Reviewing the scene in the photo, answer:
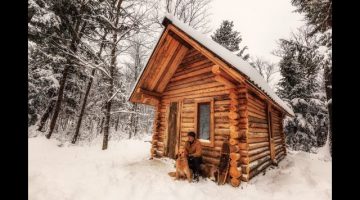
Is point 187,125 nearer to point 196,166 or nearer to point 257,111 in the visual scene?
point 196,166

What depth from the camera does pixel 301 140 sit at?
19.2 m

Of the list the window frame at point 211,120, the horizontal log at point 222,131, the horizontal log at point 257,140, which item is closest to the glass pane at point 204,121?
the window frame at point 211,120

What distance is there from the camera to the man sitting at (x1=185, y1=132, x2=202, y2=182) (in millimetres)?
6836

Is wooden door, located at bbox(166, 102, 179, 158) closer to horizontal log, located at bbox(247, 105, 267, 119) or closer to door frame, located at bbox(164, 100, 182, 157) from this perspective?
door frame, located at bbox(164, 100, 182, 157)

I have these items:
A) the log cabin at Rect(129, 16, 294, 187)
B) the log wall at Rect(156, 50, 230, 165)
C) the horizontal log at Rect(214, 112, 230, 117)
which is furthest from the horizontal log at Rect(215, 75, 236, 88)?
the horizontal log at Rect(214, 112, 230, 117)

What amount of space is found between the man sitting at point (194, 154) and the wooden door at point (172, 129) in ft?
6.87

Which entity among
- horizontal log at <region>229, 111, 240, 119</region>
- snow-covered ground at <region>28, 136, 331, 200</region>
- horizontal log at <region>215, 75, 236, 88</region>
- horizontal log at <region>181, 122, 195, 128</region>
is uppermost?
horizontal log at <region>215, 75, 236, 88</region>

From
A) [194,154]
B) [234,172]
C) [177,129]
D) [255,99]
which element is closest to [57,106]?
[177,129]

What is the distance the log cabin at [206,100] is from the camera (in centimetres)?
669

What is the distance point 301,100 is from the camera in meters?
18.9
